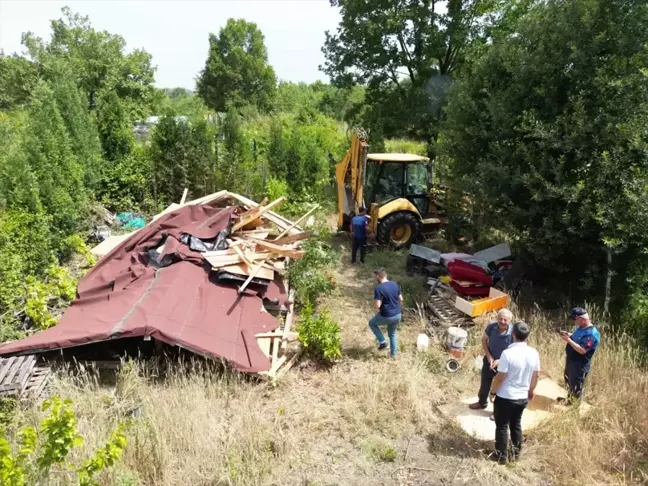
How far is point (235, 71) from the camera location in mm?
41594

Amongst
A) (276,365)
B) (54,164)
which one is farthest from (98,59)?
(276,365)

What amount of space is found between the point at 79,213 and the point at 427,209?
810cm

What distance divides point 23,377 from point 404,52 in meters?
16.9

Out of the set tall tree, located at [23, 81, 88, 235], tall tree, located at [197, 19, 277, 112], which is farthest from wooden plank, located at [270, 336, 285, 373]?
tall tree, located at [197, 19, 277, 112]

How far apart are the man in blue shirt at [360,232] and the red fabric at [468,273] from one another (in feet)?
7.56

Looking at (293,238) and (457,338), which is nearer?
(457,338)

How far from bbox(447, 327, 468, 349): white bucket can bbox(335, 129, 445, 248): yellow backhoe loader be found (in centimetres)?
418

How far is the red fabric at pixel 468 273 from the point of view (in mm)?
7777

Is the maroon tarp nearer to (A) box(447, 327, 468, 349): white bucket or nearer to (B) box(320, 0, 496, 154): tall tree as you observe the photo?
(A) box(447, 327, 468, 349): white bucket

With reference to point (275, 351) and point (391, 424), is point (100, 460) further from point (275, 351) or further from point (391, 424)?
point (275, 351)

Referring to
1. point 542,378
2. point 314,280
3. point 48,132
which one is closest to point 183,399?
point 314,280

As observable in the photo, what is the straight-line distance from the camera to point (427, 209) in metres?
11.2

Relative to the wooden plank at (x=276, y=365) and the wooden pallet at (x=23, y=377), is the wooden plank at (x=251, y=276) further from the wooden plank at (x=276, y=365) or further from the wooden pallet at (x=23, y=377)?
the wooden pallet at (x=23, y=377)

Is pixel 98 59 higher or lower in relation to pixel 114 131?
higher
